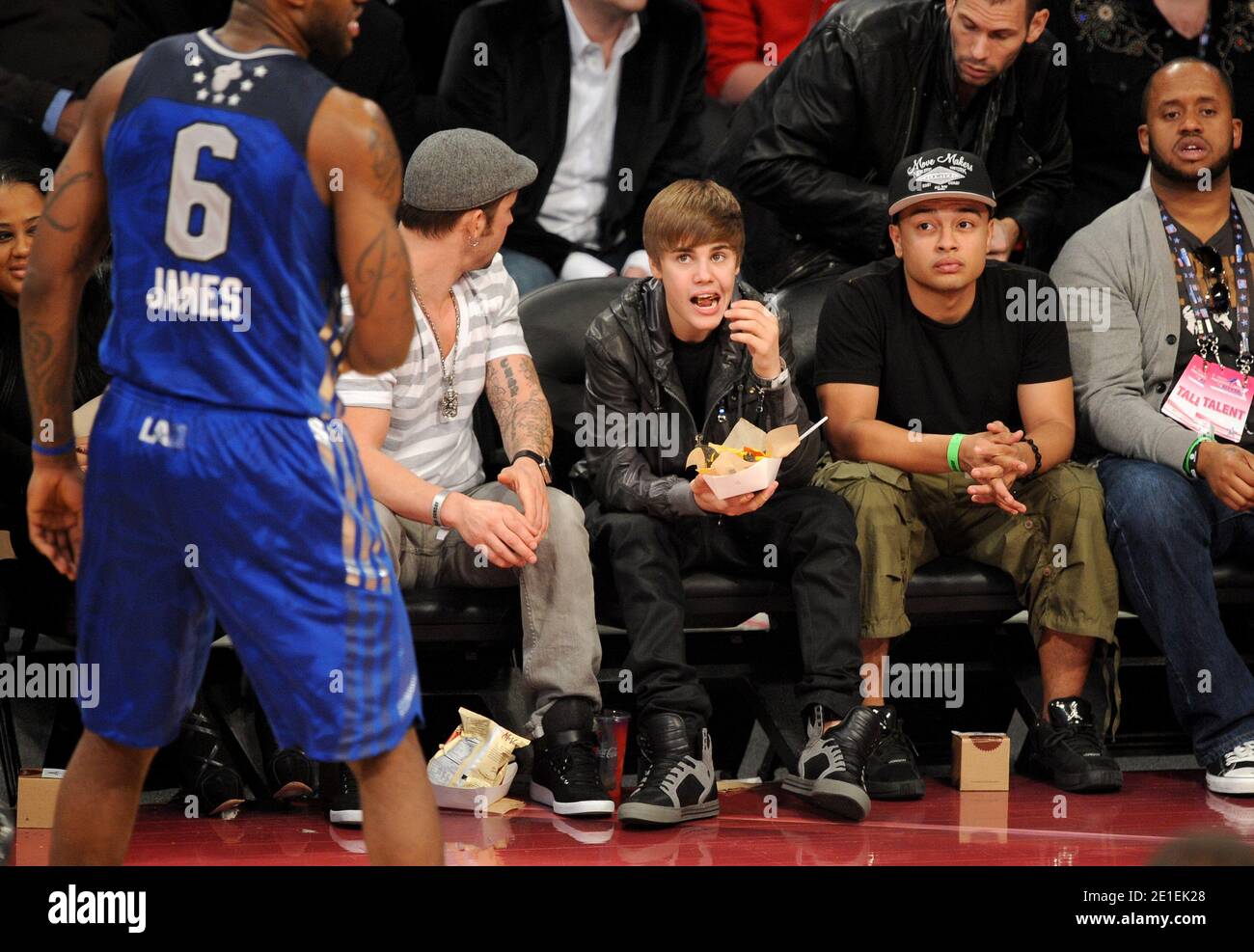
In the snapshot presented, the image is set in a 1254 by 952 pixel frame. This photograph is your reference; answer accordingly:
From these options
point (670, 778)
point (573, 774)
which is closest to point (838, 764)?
point (670, 778)

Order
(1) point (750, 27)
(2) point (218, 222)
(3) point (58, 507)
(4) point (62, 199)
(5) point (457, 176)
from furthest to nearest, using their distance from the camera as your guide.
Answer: (1) point (750, 27)
(5) point (457, 176)
(3) point (58, 507)
(4) point (62, 199)
(2) point (218, 222)

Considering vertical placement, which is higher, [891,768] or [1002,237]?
[1002,237]

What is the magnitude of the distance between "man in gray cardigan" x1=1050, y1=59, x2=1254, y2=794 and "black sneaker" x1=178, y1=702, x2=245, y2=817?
213cm

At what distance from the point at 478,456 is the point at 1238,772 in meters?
1.92

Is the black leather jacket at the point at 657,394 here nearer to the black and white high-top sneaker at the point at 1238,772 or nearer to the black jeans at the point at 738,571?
the black jeans at the point at 738,571

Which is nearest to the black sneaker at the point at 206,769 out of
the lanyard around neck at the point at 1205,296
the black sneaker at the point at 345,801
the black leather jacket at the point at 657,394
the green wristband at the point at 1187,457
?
the black sneaker at the point at 345,801

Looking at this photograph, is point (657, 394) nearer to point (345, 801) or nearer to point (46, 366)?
point (345, 801)

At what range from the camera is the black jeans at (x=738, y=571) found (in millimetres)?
3666

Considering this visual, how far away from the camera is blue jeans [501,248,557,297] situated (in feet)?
15.5

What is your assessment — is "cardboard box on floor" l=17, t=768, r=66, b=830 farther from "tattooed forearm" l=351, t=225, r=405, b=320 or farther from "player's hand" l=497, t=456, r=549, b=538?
"tattooed forearm" l=351, t=225, r=405, b=320

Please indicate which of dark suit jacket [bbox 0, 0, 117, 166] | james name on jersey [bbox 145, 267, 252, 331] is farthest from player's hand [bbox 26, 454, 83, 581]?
dark suit jacket [bbox 0, 0, 117, 166]

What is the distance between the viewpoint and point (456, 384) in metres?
3.91
